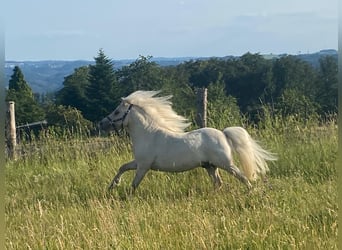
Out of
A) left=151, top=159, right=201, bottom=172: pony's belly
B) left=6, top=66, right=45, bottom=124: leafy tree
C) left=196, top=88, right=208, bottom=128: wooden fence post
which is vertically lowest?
left=6, top=66, right=45, bottom=124: leafy tree

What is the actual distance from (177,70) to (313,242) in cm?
5915

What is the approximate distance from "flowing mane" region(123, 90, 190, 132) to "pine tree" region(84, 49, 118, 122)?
109 ft

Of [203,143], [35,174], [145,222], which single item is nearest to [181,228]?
[145,222]

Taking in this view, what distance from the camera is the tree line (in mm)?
37062

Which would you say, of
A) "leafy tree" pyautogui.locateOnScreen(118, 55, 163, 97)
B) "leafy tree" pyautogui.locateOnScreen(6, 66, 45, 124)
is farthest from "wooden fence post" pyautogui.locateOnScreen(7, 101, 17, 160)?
"leafy tree" pyautogui.locateOnScreen(118, 55, 163, 97)

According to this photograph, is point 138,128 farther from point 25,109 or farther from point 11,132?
point 25,109

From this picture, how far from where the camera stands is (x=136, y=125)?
7492 millimetres

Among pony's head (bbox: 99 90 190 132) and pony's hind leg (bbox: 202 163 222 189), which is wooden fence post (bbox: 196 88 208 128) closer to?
pony's head (bbox: 99 90 190 132)

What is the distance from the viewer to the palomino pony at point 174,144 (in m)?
7.03

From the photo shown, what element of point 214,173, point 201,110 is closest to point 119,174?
point 214,173

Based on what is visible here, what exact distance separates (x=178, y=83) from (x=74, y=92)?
431 inches

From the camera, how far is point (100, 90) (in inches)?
1756

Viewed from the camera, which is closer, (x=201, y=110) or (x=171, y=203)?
(x=171, y=203)

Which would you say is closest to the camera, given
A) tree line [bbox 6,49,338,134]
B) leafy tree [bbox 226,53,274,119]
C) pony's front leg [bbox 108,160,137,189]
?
pony's front leg [bbox 108,160,137,189]
